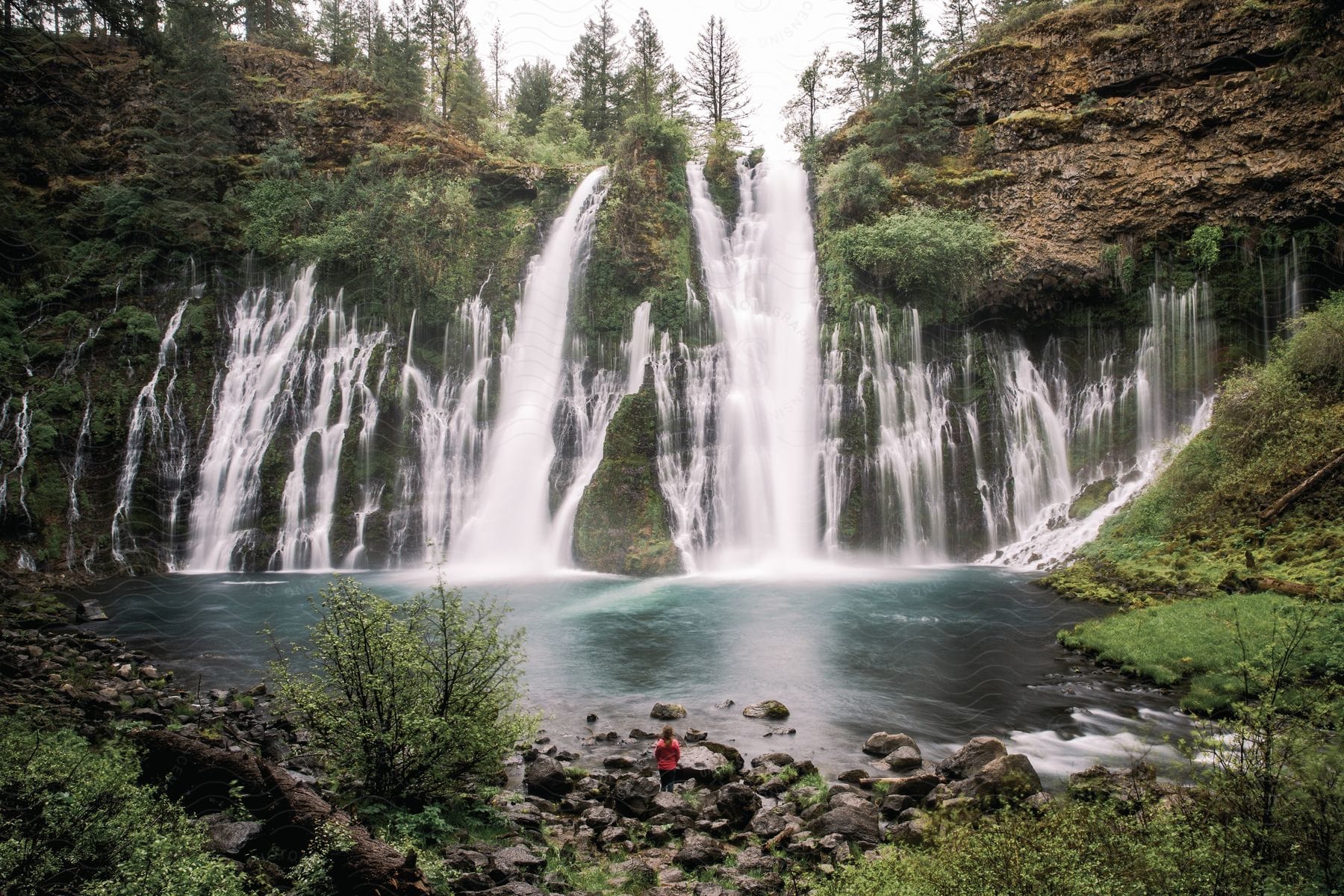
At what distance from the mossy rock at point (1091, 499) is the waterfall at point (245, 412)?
2655 cm

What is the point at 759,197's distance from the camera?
109ft

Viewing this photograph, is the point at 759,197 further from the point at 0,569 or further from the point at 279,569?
the point at 0,569

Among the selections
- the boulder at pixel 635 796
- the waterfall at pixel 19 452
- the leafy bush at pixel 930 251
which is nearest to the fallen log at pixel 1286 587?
the boulder at pixel 635 796

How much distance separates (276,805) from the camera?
5410 mm

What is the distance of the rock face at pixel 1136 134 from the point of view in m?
22.4

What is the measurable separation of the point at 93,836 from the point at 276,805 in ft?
4.05

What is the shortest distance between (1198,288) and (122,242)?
128ft

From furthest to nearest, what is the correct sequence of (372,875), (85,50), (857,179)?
1. (85,50)
2. (857,179)
3. (372,875)

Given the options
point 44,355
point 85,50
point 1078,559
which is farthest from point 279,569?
point 85,50

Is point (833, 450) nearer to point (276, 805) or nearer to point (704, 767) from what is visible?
point (704, 767)

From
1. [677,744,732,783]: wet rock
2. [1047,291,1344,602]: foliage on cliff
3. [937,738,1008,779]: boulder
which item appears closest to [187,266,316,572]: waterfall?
[677,744,732,783]: wet rock

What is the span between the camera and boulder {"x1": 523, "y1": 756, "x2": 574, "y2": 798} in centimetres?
793

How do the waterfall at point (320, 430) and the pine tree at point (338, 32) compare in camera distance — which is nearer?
the waterfall at point (320, 430)

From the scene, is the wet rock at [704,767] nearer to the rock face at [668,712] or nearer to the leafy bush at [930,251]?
the rock face at [668,712]
